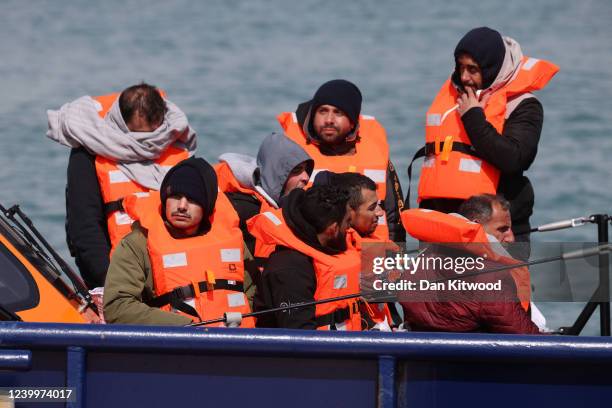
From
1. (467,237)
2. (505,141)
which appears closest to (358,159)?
(505,141)

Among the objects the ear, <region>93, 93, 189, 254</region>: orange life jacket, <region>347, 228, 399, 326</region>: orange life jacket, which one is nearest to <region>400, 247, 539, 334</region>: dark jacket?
<region>347, 228, 399, 326</region>: orange life jacket

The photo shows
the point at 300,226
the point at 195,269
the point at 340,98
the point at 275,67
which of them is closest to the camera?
the point at 195,269

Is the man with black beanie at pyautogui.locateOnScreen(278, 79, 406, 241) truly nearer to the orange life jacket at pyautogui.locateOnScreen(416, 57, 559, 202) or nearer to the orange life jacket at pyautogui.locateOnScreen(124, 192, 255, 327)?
the orange life jacket at pyautogui.locateOnScreen(416, 57, 559, 202)

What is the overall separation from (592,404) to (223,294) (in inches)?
56.6

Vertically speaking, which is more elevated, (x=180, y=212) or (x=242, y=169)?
(x=242, y=169)

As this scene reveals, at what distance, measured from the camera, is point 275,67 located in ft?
66.4

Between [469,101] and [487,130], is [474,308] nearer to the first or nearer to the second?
[487,130]

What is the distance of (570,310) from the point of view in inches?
423

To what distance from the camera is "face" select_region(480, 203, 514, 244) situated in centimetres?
421

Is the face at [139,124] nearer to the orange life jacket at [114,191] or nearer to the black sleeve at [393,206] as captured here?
the orange life jacket at [114,191]

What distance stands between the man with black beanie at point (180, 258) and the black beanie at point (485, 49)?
4.01 feet

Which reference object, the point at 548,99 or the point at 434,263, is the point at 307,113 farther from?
the point at 548,99

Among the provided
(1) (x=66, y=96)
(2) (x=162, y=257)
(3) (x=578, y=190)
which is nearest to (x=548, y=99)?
(3) (x=578, y=190)

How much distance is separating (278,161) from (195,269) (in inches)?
32.6
